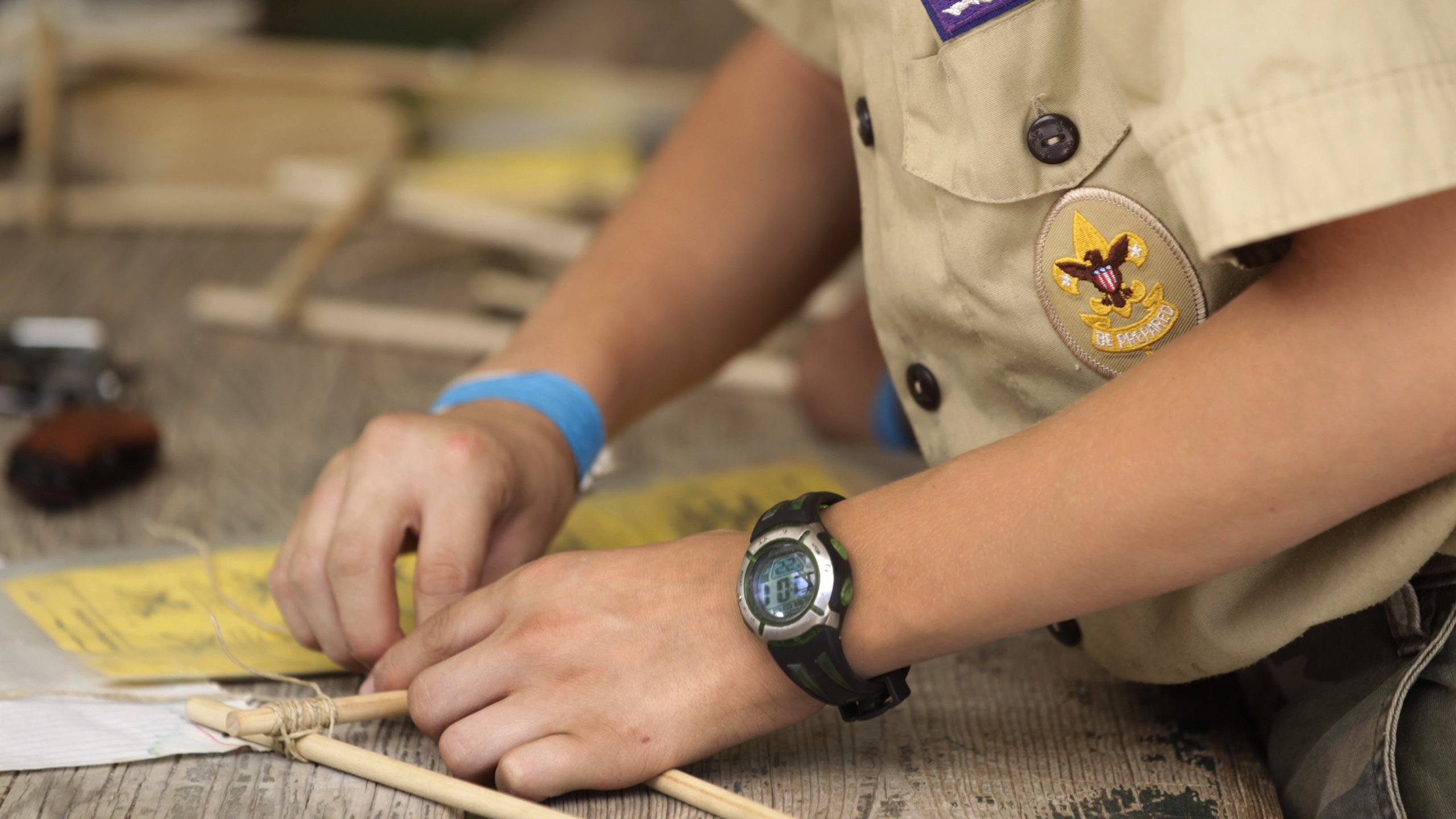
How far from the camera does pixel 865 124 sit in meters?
0.75

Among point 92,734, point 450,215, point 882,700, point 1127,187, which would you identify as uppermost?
point 1127,187

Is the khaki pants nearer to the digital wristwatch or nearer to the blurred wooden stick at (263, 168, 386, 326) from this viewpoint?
the digital wristwatch

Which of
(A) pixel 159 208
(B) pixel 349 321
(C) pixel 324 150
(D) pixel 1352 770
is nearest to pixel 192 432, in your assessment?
(B) pixel 349 321

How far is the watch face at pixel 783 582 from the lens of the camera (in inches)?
23.5

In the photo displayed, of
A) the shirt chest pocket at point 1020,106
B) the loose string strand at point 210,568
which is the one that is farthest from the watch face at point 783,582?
the loose string strand at point 210,568

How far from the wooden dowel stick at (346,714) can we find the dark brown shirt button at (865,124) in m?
0.42

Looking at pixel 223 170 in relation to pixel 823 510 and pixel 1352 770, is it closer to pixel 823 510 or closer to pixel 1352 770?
pixel 823 510

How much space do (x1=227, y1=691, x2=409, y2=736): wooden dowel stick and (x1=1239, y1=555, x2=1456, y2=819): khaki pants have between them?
496mm

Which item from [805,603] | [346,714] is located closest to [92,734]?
[346,714]

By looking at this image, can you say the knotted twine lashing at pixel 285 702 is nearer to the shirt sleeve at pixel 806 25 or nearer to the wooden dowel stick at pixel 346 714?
the wooden dowel stick at pixel 346 714

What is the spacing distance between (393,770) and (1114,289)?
43cm

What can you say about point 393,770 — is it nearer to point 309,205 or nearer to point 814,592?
point 814,592

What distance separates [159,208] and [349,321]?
1.59 ft

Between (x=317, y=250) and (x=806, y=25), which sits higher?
(x=806, y=25)
